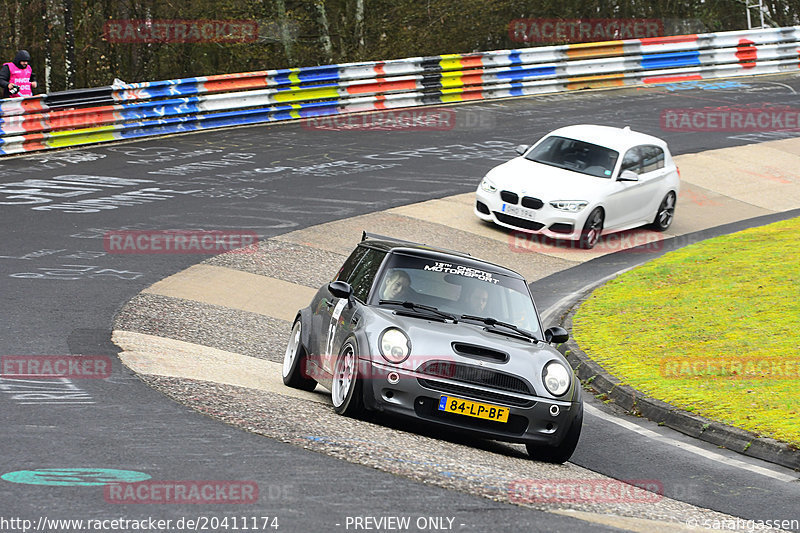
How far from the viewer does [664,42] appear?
1246 inches

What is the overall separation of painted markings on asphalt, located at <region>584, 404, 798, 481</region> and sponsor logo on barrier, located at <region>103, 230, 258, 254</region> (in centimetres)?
714

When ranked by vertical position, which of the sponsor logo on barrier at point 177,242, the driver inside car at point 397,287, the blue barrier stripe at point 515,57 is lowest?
the sponsor logo on barrier at point 177,242

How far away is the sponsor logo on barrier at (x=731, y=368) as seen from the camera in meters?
11.0

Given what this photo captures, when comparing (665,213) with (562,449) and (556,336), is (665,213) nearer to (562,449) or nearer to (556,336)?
(556,336)

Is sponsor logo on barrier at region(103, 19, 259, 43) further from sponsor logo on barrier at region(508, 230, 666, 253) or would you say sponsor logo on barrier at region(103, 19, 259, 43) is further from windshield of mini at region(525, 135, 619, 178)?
sponsor logo on barrier at region(508, 230, 666, 253)

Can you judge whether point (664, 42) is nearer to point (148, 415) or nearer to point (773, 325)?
point (773, 325)

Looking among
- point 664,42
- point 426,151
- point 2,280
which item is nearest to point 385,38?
point 664,42

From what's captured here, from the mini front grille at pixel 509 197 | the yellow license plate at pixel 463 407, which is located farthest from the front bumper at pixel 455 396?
the mini front grille at pixel 509 197

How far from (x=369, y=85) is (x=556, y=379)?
1938 cm

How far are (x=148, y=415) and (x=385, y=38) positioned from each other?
1051 inches

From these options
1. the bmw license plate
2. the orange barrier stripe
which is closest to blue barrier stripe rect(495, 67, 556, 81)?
the orange barrier stripe

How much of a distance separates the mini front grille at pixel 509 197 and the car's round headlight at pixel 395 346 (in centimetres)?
1011

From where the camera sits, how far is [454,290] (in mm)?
9398

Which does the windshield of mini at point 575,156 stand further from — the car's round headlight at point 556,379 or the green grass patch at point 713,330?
the car's round headlight at point 556,379
